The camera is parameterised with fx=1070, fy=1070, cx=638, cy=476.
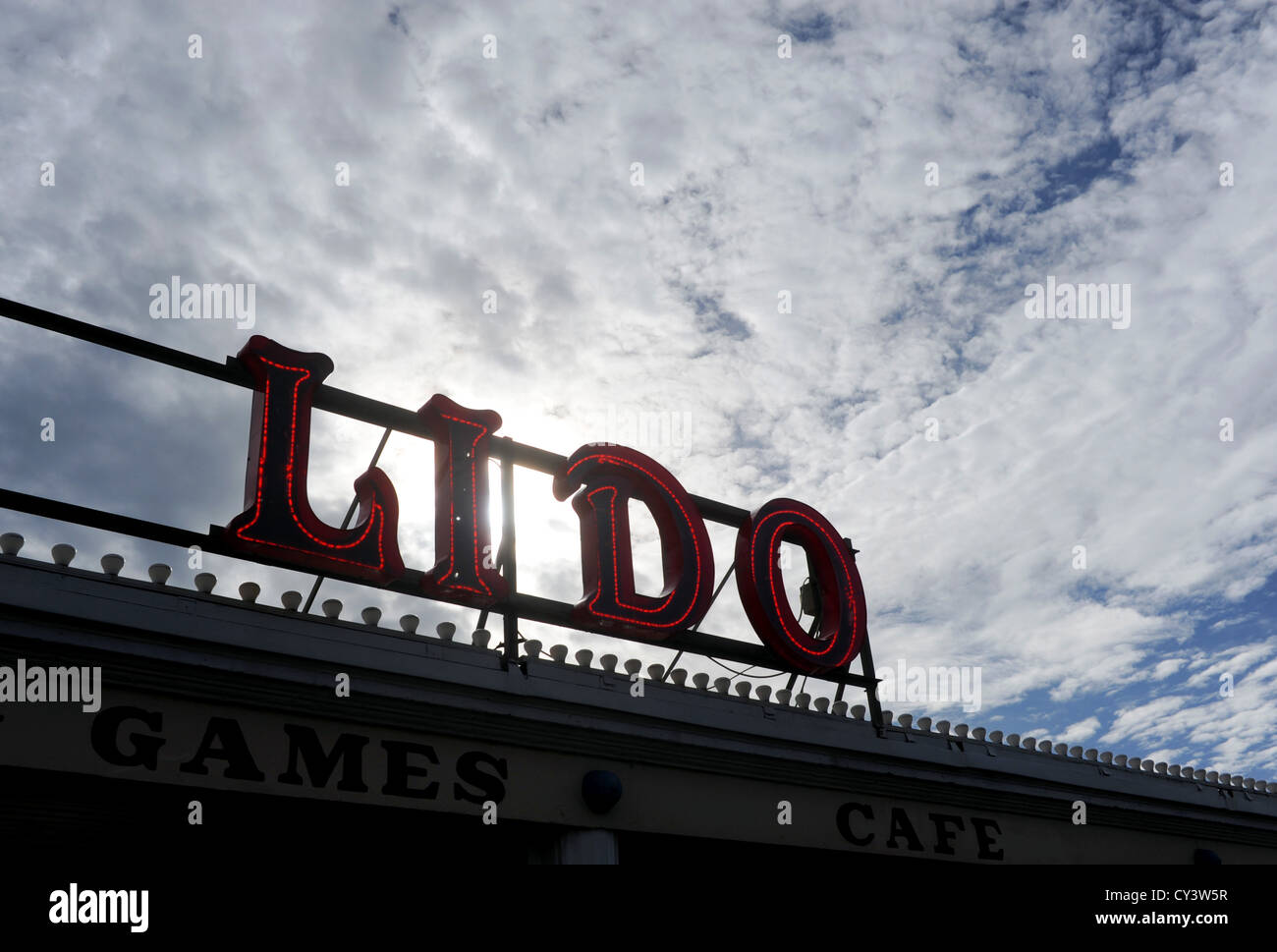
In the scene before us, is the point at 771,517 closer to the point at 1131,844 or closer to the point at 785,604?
the point at 785,604

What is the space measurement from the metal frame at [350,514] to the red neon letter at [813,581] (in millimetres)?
290

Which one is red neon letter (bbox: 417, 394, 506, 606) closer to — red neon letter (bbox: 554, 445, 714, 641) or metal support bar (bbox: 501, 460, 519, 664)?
metal support bar (bbox: 501, 460, 519, 664)

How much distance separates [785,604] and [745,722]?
2673 mm

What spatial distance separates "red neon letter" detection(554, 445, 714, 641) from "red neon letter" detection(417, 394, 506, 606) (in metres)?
1.16

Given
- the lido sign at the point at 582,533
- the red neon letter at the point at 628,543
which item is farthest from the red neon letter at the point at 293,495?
the red neon letter at the point at 628,543

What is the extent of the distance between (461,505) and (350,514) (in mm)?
1239

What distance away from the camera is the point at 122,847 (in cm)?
1012

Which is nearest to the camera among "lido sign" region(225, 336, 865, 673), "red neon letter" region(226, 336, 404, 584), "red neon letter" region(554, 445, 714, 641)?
"red neon letter" region(226, 336, 404, 584)

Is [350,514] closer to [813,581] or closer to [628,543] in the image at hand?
[628,543]

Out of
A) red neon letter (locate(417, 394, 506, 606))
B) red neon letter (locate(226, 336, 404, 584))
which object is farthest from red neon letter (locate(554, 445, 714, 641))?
red neon letter (locate(226, 336, 404, 584))

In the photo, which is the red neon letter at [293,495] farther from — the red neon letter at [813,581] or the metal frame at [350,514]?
the red neon letter at [813,581]

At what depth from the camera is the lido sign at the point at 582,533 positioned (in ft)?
35.9

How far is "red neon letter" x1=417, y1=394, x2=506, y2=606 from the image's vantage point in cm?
1164
